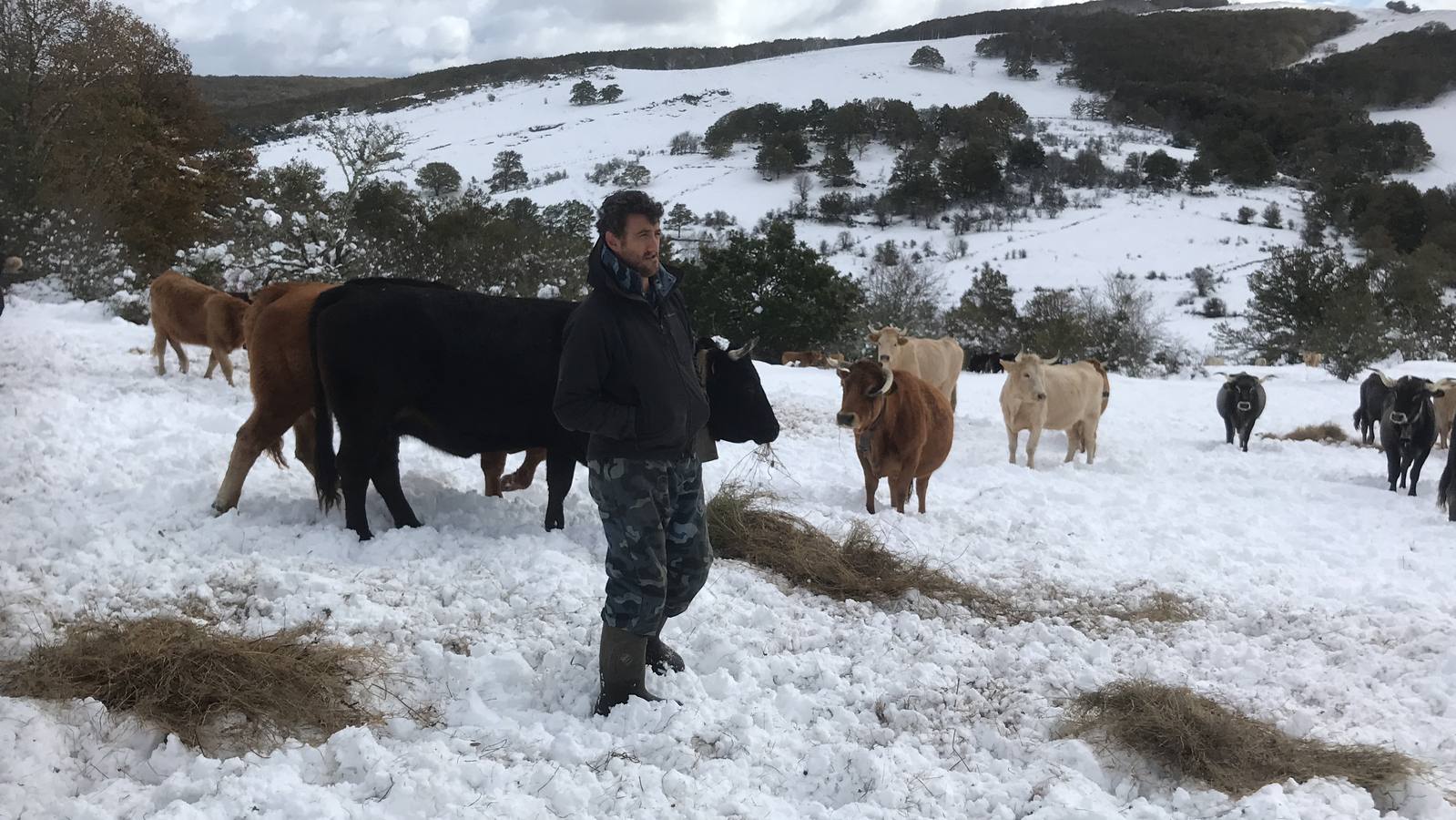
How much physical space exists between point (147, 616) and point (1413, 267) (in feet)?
158

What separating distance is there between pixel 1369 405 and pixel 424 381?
50.8ft

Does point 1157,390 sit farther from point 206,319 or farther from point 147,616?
point 147,616

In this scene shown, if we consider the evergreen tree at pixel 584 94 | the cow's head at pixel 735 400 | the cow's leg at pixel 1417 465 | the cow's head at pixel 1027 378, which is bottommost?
the cow's leg at pixel 1417 465

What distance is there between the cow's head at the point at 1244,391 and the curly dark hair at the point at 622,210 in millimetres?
13041

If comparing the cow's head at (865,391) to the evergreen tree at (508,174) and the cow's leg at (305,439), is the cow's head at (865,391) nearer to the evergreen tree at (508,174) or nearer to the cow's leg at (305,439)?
the cow's leg at (305,439)

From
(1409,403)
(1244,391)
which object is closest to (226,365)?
(1409,403)

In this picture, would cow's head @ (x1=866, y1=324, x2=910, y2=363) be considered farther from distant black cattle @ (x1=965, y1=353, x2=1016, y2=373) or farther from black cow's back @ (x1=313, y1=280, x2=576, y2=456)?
distant black cattle @ (x1=965, y1=353, x2=1016, y2=373)

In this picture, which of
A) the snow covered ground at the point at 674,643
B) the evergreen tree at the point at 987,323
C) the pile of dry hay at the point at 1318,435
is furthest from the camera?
the evergreen tree at the point at 987,323

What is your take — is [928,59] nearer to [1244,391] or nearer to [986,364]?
[986,364]

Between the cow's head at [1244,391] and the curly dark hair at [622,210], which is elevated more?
the curly dark hair at [622,210]

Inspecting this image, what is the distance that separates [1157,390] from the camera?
69.4 ft

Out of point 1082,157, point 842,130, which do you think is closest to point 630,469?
point 1082,157

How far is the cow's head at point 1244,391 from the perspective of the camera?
13320 mm

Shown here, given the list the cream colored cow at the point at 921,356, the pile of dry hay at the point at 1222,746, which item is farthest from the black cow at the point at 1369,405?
the pile of dry hay at the point at 1222,746
